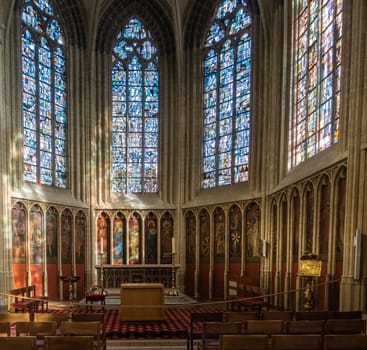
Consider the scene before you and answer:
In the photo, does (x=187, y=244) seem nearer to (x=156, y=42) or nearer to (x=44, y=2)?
(x=156, y=42)

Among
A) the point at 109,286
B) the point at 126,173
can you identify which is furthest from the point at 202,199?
the point at 109,286

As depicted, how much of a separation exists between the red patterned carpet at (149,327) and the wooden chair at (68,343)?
4954mm

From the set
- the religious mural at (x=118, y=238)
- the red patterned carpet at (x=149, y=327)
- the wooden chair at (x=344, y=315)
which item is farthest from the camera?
the religious mural at (x=118, y=238)

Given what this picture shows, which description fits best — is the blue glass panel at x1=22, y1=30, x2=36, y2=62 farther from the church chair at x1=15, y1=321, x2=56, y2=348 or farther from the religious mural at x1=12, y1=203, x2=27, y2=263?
the church chair at x1=15, y1=321, x2=56, y2=348

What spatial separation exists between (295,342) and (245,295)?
10.8 metres

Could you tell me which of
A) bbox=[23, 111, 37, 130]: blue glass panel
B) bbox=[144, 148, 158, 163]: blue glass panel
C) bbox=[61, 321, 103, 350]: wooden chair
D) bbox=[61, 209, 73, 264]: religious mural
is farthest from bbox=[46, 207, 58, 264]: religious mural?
bbox=[61, 321, 103, 350]: wooden chair

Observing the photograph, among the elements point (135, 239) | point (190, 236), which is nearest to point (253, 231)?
point (190, 236)

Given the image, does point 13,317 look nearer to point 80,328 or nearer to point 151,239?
point 80,328

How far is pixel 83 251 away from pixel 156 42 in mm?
11336

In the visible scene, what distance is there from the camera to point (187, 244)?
20.6 metres

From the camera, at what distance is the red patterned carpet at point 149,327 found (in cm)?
1083

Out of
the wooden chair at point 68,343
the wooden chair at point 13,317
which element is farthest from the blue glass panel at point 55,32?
the wooden chair at point 68,343

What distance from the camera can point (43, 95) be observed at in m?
19.0

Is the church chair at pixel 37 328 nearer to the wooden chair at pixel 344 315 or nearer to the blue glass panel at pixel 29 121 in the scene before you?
the wooden chair at pixel 344 315
